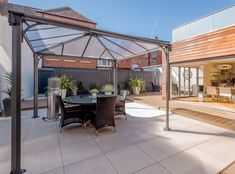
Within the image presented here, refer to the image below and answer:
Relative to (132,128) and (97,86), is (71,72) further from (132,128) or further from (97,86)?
(132,128)

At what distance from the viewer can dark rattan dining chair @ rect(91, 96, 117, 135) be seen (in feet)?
12.7

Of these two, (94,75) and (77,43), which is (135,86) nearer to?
(94,75)

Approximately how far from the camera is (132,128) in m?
4.48

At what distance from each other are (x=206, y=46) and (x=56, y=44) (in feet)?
20.5

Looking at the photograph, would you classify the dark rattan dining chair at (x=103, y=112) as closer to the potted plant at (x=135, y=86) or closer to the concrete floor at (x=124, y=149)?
the concrete floor at (x=124, y=149)

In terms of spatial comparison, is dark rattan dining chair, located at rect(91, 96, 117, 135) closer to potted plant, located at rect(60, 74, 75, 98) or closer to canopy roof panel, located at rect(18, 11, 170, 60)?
canopy roof panel, located at rect(18, 11, 170, 60)

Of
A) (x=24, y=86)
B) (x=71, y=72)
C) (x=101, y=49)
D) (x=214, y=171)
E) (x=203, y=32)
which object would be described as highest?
(x=203, y=32)

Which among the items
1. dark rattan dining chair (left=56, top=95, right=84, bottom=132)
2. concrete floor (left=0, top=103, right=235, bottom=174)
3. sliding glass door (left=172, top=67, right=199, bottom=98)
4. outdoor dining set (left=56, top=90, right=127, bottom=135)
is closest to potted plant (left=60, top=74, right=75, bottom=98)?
concrete floor (left=0, top=103, right=235, bottom=174)

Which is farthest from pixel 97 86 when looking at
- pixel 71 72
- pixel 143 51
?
pixel 143 51

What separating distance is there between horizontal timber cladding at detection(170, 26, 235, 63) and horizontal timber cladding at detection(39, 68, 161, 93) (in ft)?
14.4

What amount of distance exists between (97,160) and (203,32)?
7.34 meters

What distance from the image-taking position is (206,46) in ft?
23.0

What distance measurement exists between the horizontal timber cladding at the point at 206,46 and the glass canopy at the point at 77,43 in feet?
9.97

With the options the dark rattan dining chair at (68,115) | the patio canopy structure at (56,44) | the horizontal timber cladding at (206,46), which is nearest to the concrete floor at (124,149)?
the dark rattan dining chair at (68,115)
